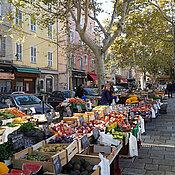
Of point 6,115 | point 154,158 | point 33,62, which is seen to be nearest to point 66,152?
point 154,158

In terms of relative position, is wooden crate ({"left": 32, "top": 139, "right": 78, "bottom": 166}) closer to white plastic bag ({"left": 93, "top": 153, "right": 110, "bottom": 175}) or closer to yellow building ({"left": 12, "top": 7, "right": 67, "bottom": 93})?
white plastic bag ({"left": 93, "top": 153, "right": 110, "bottom": 175})

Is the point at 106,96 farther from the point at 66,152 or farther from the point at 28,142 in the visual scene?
the point at 66,152

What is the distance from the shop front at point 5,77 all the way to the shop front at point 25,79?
0.56m

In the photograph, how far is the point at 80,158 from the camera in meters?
3.42

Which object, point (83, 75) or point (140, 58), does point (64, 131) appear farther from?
point (140, 58)

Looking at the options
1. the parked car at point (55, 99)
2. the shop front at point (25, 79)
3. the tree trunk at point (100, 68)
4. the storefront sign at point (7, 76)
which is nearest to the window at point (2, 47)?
the shop front at point (25, 79)

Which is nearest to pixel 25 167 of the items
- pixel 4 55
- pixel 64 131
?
pixel 64 131

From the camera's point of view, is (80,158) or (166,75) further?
(166,75)

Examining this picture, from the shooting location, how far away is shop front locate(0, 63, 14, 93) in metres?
16.4

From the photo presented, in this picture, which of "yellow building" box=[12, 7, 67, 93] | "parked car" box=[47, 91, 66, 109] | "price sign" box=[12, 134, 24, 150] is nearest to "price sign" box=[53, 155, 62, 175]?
"price sign" box=[12, 134, 24, 150]

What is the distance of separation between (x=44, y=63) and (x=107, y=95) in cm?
1512

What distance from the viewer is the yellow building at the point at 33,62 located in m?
18.5

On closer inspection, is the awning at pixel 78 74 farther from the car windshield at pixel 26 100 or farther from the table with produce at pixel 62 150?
the table with produce at pixel 62 150

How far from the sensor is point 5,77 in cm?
1658
